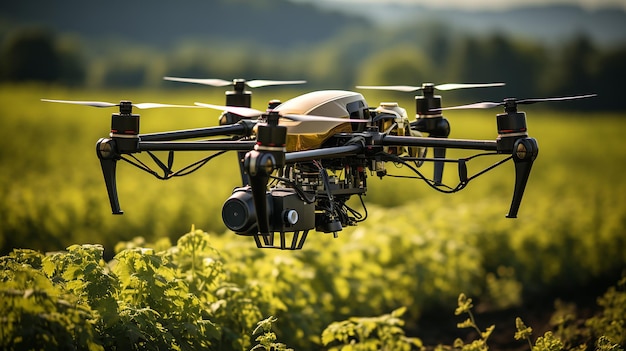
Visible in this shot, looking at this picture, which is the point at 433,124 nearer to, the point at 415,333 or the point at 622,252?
the point at 415,333

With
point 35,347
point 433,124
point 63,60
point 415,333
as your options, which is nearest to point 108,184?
point 35,347

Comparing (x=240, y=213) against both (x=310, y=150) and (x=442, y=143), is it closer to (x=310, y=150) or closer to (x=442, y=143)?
(x=310, y=150)

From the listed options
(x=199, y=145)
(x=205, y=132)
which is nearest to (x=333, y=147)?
(x=199, y=145)

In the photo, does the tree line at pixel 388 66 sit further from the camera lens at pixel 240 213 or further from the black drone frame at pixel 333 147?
the camera lens at pixel 240 213

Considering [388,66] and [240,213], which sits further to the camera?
[388,66]

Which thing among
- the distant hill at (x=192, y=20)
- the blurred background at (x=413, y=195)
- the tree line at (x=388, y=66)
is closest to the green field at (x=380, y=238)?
the blurred background at (x=413, y=195)
